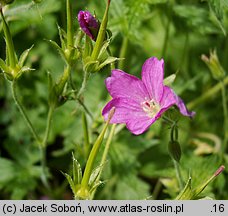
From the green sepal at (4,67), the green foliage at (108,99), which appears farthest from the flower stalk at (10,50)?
the green foliage at (108,99)

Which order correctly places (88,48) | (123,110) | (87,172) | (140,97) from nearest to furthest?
1. (87,172)
2. (88,48)
3. (123,110)
4. (140,97)

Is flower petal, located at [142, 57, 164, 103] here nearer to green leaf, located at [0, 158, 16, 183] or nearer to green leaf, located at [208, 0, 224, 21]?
green leaf, located at [208, 0, 224, 21]

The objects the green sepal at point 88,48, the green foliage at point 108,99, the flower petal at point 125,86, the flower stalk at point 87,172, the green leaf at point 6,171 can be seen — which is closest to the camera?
the flower stalk at point 87,172

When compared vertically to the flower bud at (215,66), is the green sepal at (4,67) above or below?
above

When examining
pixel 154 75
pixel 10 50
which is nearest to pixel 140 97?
pixel 154 75

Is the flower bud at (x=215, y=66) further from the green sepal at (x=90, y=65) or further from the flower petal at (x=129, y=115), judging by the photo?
the green sepal at (x=90, y=65)

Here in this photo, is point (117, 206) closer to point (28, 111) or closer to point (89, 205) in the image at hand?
point (89, 205)

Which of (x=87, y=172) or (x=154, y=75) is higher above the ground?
(x=154, y=75)

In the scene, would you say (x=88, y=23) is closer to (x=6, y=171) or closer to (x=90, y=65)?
(x=90, y=65)
